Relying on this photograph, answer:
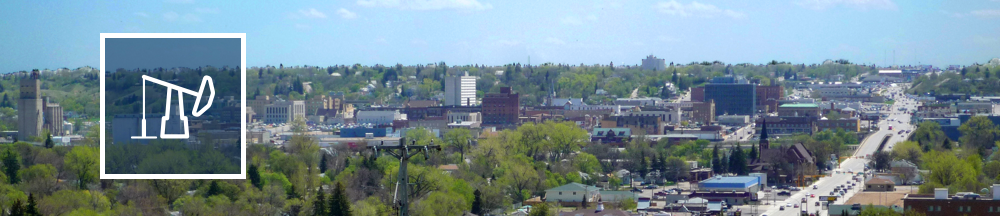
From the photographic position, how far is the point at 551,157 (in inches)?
2842

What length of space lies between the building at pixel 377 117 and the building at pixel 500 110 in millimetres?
10256

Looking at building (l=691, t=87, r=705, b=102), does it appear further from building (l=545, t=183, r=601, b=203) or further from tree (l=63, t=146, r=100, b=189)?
tree (l=63, t=146, r=100, b=189)

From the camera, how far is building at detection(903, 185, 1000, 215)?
39094 millimetres

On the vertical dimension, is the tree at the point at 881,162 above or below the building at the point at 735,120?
below

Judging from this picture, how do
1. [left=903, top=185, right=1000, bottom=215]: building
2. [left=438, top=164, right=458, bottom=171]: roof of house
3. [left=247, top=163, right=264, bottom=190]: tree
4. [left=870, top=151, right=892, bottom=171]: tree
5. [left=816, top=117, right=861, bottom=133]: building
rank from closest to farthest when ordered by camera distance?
[left=903, top=185, right=1000, bottom=215]: building, [left=247, top=163, right=264, bottom=190]: tree, [left=438, top=164, right=458, bottom=171]: roof of house, [left=870, top=151, right=892, bottom=171]: tree, [left=816, top=117, right=861, bottom=133]: building

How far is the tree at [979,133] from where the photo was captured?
8421 cm

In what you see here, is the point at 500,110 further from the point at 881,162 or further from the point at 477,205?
the point at 477,205

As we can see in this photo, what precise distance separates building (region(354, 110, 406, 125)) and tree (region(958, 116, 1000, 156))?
154ft

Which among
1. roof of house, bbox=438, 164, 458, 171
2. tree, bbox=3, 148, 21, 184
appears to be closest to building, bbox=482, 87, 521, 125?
roof of house, bbox=438, 164, 458, 171

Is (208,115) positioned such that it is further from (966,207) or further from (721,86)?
(721,86)

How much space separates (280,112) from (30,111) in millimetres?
33174

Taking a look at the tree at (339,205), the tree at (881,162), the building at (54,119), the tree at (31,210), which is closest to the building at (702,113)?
the building at (54,119)

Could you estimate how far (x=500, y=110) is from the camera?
4537 inches

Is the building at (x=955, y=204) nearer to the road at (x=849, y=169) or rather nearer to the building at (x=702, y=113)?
the road at (x=849, y=169)
